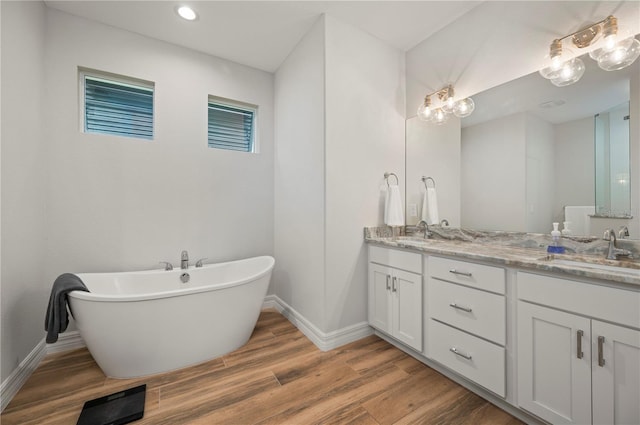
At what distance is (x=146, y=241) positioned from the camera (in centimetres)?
232

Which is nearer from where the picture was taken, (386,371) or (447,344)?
(447,344)

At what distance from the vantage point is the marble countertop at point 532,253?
1111mm

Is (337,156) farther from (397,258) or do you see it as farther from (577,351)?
(577,351)

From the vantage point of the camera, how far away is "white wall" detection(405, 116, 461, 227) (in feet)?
7.16

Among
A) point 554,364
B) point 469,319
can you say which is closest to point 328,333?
point 469,319

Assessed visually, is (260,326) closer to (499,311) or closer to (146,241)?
(146,241)

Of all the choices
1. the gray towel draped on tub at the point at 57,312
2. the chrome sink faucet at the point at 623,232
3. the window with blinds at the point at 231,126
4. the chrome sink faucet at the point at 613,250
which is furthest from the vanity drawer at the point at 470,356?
the window with blinds at the point at 231,126

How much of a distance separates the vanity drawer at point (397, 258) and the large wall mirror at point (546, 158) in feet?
2.01

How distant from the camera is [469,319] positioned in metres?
1.52

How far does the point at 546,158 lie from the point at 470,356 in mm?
1356

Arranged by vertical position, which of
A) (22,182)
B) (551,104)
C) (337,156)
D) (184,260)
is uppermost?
(551,104)

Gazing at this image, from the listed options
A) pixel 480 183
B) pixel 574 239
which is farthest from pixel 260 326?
pixel 574 239

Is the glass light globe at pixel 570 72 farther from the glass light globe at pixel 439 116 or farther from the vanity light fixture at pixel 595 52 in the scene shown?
the glass light globe at pixel 439 116

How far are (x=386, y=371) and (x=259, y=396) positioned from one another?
2.80 ft
